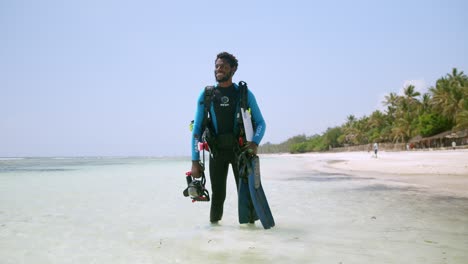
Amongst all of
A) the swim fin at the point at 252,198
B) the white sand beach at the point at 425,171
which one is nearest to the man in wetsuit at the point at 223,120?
the swim fin at the point at 252,198

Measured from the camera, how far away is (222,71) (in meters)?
4.16

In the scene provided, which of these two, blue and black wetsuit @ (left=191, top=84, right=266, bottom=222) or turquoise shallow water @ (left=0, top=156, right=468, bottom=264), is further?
blue and black wetsuit @ (left=191, top=84, right=266, bottom=222)

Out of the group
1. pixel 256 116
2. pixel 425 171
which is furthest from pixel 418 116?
pixel 256 116

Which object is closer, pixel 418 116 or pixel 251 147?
pixel 251 147

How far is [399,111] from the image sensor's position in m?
70.7

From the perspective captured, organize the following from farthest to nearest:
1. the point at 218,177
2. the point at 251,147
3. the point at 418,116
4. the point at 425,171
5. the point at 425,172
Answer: the point at 418,116 → the point at 425,171 → the point at 425,172 → the point at 218,177 → the point at 251,147

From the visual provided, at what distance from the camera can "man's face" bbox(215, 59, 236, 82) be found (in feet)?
13.6

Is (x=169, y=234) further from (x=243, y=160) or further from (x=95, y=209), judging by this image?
(x=95, y=209)

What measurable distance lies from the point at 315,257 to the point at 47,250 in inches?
98.9

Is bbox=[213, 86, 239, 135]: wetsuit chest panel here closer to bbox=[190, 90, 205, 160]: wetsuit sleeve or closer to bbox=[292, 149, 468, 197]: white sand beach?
bbox=[190, 90, 205, 160]: wetsuit sleeve

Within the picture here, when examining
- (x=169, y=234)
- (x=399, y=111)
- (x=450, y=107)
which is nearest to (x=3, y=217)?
(x=169, y=234)

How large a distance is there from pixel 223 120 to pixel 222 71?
0.58 meters

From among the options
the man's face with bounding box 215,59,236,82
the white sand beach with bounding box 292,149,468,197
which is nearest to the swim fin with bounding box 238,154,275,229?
the man's face with bounding box 215,59,236,82

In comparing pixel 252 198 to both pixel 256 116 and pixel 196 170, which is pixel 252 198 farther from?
pixel 256 116
